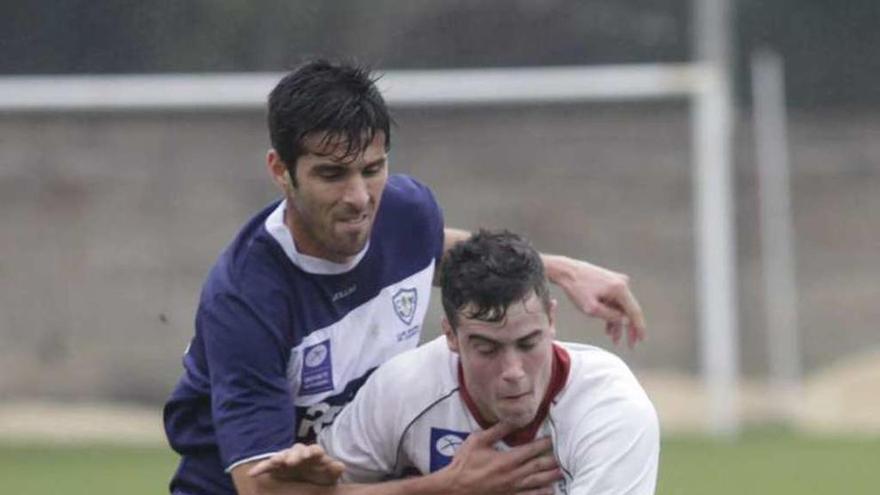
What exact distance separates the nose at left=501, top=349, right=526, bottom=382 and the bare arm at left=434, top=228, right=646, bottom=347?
80 cm

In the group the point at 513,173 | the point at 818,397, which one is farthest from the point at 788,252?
the point at 513,173

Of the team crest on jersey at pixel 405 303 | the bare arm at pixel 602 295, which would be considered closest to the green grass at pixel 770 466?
the bare arm at pixel 602 295

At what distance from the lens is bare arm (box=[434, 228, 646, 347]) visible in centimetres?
594

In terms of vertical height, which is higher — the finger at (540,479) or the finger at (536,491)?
the finger at (540,479)

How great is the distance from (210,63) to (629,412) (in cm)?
905

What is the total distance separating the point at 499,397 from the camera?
5.20m

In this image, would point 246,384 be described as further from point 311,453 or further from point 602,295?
point 602,295

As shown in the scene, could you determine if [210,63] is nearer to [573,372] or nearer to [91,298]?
[91,298]

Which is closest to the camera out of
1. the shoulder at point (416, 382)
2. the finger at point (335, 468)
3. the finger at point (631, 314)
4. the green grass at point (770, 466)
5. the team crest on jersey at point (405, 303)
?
the finger at point (335, 468)

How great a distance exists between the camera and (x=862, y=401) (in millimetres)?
15305

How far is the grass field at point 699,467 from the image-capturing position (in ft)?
37.0

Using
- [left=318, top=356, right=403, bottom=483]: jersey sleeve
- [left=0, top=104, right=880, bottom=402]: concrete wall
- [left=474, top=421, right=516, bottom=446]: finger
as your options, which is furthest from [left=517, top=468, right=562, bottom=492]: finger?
[left=0, top=104, right=880, bottom=402]: concrete wall

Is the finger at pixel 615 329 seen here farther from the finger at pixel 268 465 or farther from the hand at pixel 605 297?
the finger at pixel 268 465

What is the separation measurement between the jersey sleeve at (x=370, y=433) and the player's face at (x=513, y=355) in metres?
0.30
